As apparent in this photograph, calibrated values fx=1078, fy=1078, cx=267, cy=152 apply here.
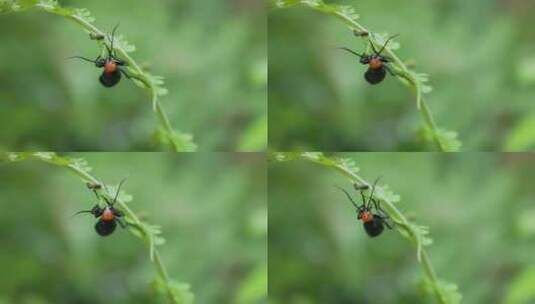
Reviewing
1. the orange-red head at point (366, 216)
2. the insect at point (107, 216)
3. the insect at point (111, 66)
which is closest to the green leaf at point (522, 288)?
the orange-red head at point (366, 216)

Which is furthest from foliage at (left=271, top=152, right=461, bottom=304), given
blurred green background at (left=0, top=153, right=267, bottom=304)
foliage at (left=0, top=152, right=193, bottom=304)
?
foliage at (left=0, top=152, right=193, bottom=304)

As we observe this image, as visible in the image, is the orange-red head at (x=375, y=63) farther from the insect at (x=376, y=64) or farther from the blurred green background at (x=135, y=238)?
the blurred green background at (x=135, y=238)

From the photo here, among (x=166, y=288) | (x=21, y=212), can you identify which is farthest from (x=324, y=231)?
(x=21, y=212)

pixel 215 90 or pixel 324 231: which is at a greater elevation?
pixel 215 90

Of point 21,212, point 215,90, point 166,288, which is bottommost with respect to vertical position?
point 166,288

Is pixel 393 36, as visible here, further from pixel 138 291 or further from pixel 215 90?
pixel 138 291

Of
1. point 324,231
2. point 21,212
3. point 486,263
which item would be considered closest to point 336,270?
point 324,231
